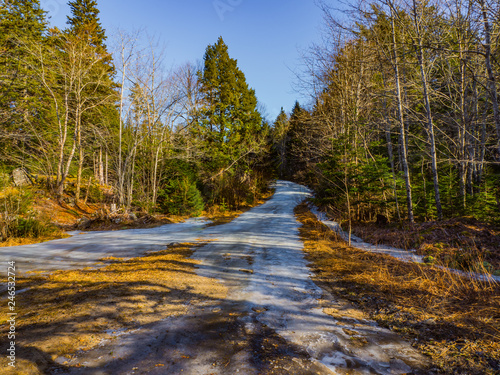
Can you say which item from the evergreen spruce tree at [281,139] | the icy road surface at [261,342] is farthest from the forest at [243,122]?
the evergreen spruce tree at [281,139]

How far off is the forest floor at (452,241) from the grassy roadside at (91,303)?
490 cm

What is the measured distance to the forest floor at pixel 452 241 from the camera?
4.58 meters

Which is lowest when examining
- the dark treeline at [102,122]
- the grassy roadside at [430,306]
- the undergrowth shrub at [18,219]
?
the grassy roadside at [430,306]

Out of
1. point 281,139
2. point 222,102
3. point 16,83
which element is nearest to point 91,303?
point 16,83

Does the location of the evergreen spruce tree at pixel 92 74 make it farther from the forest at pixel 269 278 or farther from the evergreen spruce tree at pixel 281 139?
the evergreen spruce tree at pixel 281 139

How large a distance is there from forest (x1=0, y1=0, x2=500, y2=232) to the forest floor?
1.06 m

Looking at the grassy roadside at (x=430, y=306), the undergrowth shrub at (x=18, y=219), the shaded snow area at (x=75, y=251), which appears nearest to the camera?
the grassy roadside at (x=430, y=306)

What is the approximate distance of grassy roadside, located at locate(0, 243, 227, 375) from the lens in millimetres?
1933

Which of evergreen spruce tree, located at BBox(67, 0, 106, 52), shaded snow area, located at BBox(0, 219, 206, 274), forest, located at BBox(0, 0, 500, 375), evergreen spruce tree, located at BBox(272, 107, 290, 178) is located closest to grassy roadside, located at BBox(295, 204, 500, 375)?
forest, located at BBox(0, 0, 500, 375)

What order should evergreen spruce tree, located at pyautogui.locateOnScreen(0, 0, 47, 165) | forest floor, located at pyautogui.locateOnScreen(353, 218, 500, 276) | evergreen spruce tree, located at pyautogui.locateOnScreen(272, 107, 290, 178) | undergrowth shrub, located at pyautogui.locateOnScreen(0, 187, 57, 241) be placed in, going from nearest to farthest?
1. forest floor, located at pyautogui.locateOnScreen(353, 218, 500, 276)
2. undergrowth shrub, located at pyautogui.locateOnScreen(0, 187, 57, 241)
3. evergreen spruce tree, located at pyautogui.locateOnScreen(0, 0, 47, 165)
4. evergreen spruce tree, located at pyautogui.locateOnScreen(272, 107, 290, 178)

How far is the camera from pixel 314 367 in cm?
187

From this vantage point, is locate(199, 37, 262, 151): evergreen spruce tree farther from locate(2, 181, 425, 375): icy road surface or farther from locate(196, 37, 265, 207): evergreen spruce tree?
locate(2, 181, 425, 375): icy road surface

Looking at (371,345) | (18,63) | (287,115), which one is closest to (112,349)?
(371,345)

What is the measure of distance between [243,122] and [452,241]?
58.6 ft
